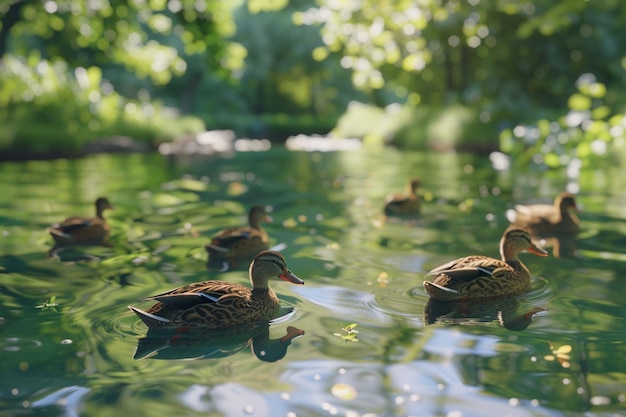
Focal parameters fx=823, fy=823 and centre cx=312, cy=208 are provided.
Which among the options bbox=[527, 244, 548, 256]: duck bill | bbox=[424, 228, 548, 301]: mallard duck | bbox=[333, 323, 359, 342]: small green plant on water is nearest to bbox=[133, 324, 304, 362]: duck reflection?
bbox=[333, 323, 359, 342]: small green plant on water

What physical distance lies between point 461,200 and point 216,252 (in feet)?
24.4

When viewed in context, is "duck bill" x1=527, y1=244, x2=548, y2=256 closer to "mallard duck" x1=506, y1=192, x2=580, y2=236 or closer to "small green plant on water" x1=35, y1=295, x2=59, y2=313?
"mallard duck" x1=506, y1=192, x2=580, y2=236

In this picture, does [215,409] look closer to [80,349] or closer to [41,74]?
[80,349]

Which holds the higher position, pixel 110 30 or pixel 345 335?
pixel 110 30

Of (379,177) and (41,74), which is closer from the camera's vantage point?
(379,177)

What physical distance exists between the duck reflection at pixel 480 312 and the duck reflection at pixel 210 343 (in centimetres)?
131

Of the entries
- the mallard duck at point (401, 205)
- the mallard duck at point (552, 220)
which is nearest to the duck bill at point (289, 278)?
the mallard duck at point (552, 220)

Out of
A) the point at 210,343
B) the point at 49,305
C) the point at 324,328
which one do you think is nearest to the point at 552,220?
the point at 324,328

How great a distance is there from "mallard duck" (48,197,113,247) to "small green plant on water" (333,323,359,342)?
5136 millimetres

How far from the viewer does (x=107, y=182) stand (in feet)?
65.4

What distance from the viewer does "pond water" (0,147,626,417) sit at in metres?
5.51

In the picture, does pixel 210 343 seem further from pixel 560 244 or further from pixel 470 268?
pixel 560 244

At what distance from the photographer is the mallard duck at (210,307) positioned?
6.67 meters

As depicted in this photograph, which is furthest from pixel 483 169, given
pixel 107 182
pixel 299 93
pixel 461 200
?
pixel 299 93
